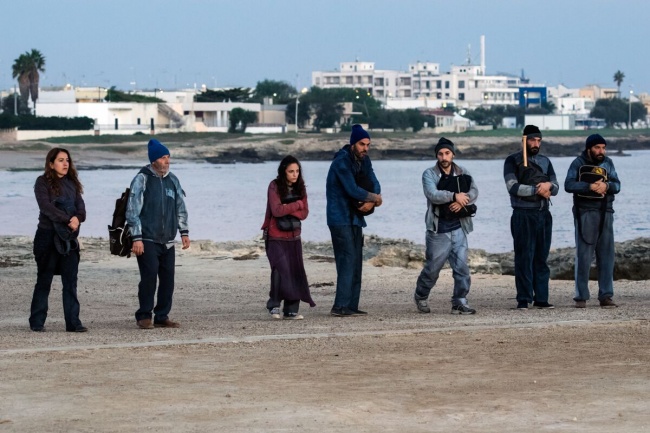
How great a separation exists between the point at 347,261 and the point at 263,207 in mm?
38645

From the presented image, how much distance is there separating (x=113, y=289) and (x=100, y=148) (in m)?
81.0

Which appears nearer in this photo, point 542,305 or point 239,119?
point 542,305

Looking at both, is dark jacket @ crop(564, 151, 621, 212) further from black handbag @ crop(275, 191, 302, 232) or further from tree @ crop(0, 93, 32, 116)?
tree @ crop(0, 93, 32, 116)

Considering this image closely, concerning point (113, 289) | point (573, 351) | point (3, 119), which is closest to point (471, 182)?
point (573, 351)

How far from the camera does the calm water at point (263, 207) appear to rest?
36688 millimetres

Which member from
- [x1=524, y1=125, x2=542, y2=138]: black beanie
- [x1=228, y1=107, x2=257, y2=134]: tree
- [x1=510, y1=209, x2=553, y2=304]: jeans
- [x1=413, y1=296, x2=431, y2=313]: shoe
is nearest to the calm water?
[x1=510, y1=209, x2=553, y2=304]: jeans

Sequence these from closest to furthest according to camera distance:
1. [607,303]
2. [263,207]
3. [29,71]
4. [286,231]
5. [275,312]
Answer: [286,231] → [275,312] → [607,303] → [263,207] → [29,71]

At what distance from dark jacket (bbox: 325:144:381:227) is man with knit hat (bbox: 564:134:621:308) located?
1998 mm

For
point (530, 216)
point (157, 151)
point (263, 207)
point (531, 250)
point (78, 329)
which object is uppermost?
point (157, 151)

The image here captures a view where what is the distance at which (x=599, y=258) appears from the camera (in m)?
12.7

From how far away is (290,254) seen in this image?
38.6ft

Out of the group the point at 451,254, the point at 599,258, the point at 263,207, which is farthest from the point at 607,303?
the point at 263,207

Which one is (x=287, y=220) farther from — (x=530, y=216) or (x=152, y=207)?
(x=530, y=216)

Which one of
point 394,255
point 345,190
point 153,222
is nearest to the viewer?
point 153,222
